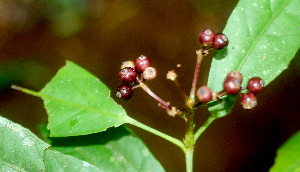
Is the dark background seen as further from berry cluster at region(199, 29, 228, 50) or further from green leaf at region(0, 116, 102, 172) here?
berry cluster at region(199, 29, 228, 50)

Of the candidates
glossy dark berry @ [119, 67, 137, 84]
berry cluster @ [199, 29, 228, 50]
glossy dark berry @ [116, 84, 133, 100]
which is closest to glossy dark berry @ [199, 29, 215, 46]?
berry cluster @ [199, 29, 228, 50]

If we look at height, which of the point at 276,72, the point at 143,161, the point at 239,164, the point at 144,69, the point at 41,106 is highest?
the point at 276,72

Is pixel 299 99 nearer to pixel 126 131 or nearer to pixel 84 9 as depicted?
pixel 126 131

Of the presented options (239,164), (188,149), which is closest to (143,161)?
(188,149)

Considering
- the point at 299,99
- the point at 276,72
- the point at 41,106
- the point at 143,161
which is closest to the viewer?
the point at 276,72

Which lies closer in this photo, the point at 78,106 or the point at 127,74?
the point at 127,74

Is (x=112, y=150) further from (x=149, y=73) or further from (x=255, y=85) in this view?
(x=255, y=85)

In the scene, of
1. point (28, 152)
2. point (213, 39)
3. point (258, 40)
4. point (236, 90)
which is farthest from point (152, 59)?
point (236, 90)
